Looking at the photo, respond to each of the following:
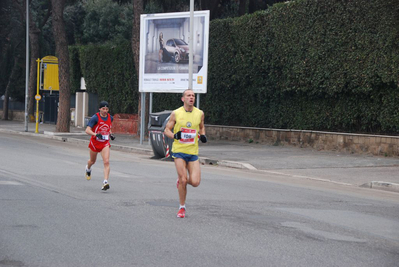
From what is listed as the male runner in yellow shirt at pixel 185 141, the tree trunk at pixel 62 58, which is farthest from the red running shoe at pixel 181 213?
the tree trunk at pixel 62 58

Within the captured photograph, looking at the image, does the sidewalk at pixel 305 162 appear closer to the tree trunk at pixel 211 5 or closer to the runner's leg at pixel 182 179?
the runner's leg at pixel 182 179

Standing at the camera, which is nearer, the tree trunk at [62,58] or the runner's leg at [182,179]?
the runner's leg at [182,179]

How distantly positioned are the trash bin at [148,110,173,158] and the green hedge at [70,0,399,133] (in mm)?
6431

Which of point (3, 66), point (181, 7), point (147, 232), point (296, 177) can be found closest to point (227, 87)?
point (181, 7)

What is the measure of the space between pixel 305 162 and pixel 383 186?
518 cm

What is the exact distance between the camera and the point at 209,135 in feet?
103

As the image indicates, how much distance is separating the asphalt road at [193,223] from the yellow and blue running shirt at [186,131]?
978 millimetres

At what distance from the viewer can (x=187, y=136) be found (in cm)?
930

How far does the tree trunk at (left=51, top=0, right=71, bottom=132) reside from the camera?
34094 millimetres

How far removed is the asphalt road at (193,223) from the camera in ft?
22.2

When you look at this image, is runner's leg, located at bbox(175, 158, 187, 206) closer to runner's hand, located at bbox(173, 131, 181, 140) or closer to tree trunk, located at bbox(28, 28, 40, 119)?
runner's hand, located at bbox(173, 131, 181, 140)

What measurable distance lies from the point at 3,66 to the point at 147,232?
4960 centimetres

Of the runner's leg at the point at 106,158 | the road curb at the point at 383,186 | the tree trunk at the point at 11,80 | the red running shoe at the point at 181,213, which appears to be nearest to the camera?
the red running shoe at the point at 181,213

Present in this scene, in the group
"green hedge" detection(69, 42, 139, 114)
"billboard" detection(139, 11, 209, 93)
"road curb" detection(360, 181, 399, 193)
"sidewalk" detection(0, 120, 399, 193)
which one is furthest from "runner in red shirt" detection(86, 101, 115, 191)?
"green hedge" detection(69, 42, 139, 114)
